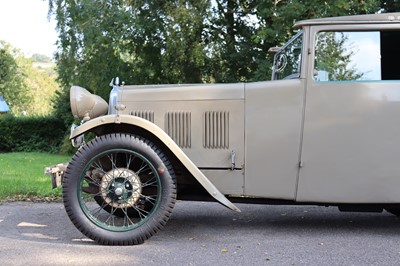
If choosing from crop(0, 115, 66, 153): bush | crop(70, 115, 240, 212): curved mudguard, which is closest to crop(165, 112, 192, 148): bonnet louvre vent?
crop(70, 115, 240, 212): curved mudguard

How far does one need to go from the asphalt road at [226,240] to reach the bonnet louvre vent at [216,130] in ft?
2.97

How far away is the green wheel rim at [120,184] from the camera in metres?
4.54

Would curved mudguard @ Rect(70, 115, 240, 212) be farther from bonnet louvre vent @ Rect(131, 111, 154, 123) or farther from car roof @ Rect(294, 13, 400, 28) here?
car roof @ Rect(294, 13, 400, 28)

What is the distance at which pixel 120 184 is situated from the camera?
4.61m

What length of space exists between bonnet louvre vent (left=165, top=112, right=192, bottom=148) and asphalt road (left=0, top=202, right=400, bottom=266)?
93cm

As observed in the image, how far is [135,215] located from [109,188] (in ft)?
3.16

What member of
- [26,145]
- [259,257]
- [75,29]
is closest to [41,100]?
[26,145]

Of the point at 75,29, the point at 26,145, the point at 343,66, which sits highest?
the point at 75,29

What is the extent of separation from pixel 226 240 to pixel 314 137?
4.17ft

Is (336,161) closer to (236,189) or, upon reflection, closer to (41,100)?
(236,189)

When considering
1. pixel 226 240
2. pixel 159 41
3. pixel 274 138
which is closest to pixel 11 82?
pixel 159 41

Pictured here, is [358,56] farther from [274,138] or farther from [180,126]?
[180,126]

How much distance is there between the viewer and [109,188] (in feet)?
15.1

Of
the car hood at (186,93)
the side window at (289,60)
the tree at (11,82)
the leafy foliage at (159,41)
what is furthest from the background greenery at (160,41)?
the tree at (11,82)
